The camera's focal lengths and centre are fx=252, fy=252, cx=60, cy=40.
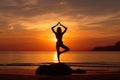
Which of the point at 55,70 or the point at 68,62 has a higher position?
the point at 55,70

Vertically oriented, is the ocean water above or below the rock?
below

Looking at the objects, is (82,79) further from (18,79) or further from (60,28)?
(60,28)

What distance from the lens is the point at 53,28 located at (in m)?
16.2

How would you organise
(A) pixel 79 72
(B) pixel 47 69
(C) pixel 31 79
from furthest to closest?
(A) pixel 79 72, (B) pixel 47 69, (C) pixel 31 79

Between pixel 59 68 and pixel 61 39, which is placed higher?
pixel 61 39

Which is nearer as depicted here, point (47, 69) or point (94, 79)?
point (94, 79)

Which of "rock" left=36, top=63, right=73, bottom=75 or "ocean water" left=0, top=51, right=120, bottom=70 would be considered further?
"ocean water" left=0, top=51, right=120, bottom=70

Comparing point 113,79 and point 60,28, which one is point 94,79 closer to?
point 113,79

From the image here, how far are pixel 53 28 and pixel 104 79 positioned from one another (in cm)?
551

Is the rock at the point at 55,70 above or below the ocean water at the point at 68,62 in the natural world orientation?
above

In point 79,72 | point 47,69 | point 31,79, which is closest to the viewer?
point 31,79

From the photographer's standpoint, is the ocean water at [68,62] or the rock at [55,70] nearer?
the rock at [55,70]

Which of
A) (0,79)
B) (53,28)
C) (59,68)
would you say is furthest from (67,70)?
(0,79)

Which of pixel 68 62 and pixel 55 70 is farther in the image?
pixel 68 62
